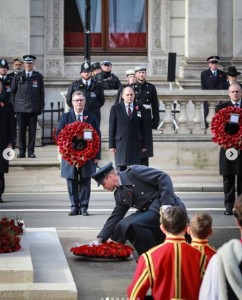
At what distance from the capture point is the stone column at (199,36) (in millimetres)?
32219

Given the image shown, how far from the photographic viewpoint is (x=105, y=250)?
16.2 metres

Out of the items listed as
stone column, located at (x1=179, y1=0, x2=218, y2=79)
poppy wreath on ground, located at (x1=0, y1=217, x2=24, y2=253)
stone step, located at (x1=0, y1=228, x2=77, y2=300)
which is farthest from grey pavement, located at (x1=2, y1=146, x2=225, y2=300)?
stone column, located at (x1=179, y1=0, x2=218, y2=79)

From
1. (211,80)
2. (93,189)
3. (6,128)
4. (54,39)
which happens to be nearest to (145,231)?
(6,128)

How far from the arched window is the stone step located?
53.8 feet

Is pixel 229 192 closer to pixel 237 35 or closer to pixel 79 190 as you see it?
pixel 79 190

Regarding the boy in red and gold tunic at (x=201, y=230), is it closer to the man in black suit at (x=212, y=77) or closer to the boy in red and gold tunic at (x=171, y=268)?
the boy in red and gold tunic at (x=171, y=268)

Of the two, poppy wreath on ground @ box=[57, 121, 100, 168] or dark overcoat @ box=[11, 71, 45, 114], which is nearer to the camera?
poppy wreath on ground @ box=[57, 121, 100, 168]

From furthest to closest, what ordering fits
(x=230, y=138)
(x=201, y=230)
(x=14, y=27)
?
(x=14, y=27) < (x=230, y=138) < (x=201, y=230)

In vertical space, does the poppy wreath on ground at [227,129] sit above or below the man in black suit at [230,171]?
above

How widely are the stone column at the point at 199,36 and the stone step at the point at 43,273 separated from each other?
15200 millimetres

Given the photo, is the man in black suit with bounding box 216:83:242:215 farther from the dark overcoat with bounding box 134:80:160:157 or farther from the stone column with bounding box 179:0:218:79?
the stone column with bounding box 179:0:218:79

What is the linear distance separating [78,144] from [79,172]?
0.40 metres

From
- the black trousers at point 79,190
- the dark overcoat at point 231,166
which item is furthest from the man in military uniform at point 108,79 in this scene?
the black trousers at point 79,190

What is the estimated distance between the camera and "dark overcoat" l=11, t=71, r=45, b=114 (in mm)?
28297
